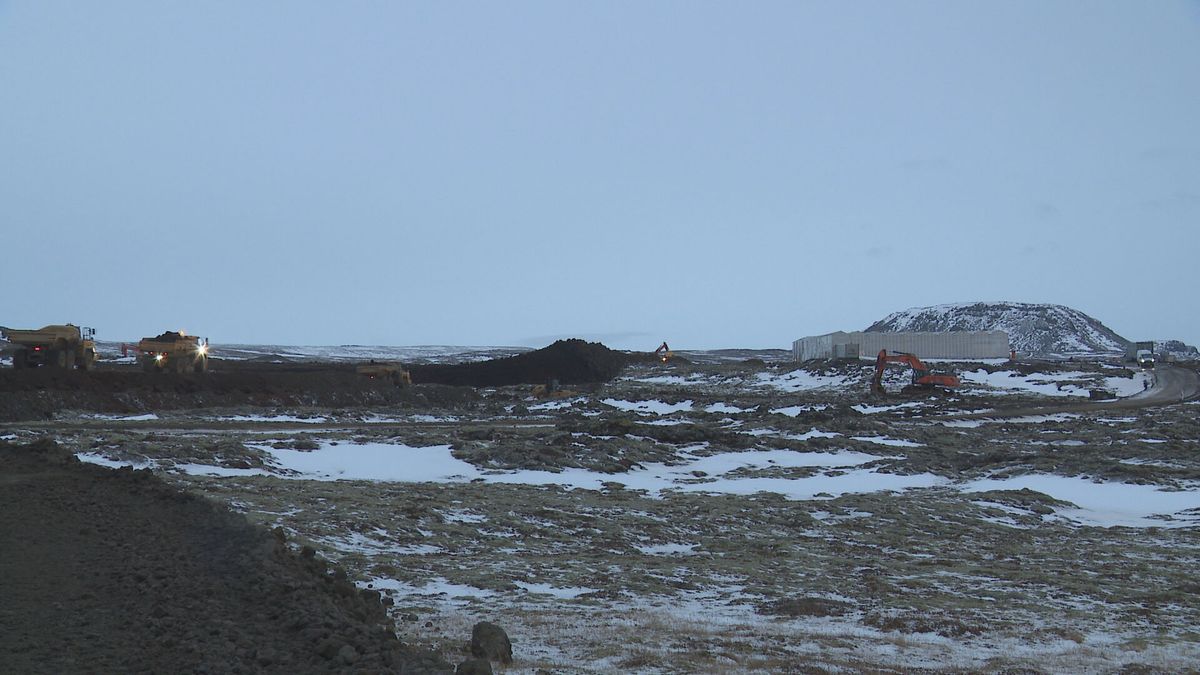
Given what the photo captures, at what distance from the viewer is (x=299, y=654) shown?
289 inches

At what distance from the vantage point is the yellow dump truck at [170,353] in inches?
2031

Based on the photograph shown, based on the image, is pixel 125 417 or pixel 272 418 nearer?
pixel 125 417

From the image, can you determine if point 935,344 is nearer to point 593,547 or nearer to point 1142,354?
point 1142,354

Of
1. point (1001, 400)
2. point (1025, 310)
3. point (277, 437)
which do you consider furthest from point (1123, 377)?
point (1025, 310)

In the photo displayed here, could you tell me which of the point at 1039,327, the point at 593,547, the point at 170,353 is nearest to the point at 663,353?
the point at 170,353

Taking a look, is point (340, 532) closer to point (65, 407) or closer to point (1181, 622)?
point (1181, 622)

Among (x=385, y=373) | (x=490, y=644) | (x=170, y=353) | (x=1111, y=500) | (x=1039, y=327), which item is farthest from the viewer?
(x=1039, y=327)

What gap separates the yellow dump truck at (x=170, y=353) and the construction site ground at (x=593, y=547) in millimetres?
13719

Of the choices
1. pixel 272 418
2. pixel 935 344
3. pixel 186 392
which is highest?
pixel 935 344

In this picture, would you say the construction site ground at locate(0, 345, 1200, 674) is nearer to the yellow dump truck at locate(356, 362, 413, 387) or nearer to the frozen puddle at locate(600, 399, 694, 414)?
the frozen puddle at locate(600, 399, 694, 414)

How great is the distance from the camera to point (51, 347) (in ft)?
157

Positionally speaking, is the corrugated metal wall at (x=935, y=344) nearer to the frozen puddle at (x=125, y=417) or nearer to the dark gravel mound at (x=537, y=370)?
the dark gravel mound at (x=537, y=370)

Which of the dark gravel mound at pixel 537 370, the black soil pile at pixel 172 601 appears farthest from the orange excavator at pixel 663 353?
the black soil pile at pixel 172 601

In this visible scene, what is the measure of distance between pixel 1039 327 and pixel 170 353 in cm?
17089
